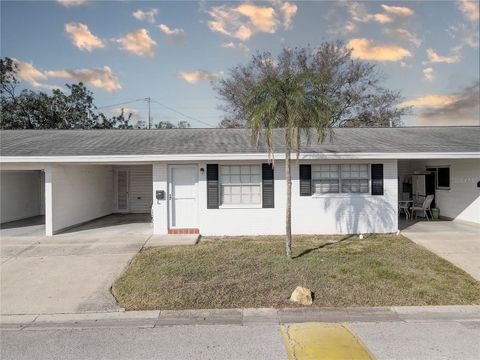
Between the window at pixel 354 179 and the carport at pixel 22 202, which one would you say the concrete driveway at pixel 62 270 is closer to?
the carport at pixel 22 202

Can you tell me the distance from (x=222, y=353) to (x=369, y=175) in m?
8.13

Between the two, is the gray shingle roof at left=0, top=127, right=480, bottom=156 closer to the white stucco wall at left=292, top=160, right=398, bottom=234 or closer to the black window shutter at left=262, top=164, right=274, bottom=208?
the black window shutter at left=262, top=164, right=274, bottom=208

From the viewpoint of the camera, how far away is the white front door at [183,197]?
10648 millimetres

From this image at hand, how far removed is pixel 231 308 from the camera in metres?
5.24

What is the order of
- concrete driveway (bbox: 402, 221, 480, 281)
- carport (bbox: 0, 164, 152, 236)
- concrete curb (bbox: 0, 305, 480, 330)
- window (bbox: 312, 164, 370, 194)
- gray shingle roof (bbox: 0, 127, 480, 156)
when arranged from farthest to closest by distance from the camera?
carport (bbox: 0, 164, 152, 236)
window (bbox: 312, 164, 370, 194)
gray shingle roof (bbox: 0, 127, 480, 156)
concrete driveway (bbox: 402, 221, 480, 281)
concrete curb (bbox: 0, 305, 480, 330)

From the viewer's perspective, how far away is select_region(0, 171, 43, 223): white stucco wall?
1291 cm

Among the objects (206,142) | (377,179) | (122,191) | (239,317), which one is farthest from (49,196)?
(377,179)

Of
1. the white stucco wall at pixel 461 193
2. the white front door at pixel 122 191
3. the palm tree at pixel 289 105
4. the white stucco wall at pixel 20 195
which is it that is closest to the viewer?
the palm tree at pixel 289 105

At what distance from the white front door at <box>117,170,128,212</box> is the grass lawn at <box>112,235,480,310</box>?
25.3 feet

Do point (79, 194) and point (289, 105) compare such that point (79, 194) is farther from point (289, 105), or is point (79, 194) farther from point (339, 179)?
point (339, 179)

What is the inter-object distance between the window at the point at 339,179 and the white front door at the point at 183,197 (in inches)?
147

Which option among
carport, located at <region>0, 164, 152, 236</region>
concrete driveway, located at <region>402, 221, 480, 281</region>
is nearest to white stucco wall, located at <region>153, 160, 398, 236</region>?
concrete driveway, located at <region>402, 221, 480, 281</region>

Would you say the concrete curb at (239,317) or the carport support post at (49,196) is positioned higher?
the carport support post at (49,196)

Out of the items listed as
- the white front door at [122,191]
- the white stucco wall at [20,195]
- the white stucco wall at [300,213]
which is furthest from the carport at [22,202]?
the white stucco wall at [300,213]
